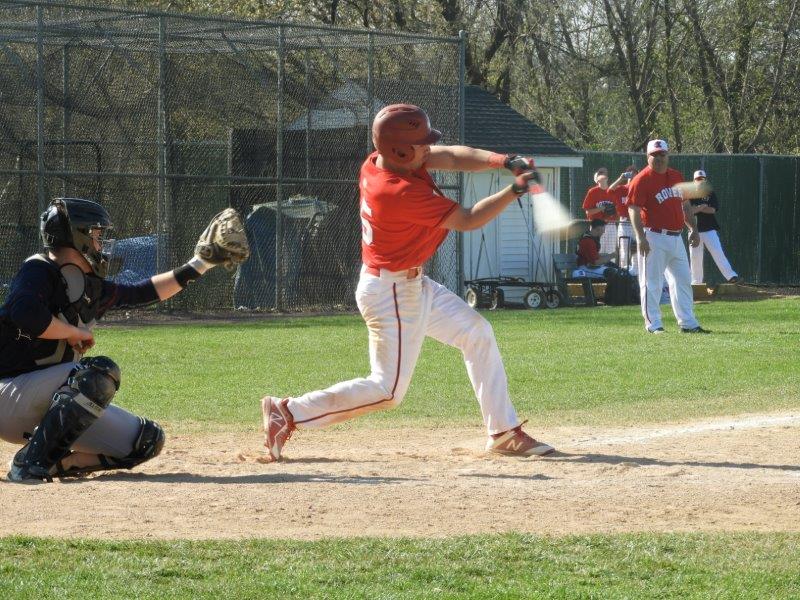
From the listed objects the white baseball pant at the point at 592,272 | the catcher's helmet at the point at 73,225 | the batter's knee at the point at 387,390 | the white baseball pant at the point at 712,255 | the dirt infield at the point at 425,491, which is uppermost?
the catcher's helmet at the point at 73,225

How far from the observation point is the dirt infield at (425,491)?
536cm

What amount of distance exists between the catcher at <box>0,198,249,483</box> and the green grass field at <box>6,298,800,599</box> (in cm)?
143

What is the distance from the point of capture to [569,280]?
21.1 m

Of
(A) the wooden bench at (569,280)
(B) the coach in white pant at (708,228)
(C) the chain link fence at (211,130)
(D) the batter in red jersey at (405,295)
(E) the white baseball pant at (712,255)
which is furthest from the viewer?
(A) the wooden bench at (569,280)

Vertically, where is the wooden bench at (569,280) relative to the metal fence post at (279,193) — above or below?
below

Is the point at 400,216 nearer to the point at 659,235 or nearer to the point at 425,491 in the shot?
the point at 425,491

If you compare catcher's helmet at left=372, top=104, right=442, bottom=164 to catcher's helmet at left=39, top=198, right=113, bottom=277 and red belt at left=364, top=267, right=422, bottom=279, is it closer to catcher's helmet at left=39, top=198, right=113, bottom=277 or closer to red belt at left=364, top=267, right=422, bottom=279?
red belt at left=364, top=267, right=422, bottom=279

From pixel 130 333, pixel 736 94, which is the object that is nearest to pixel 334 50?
pixel 130 333

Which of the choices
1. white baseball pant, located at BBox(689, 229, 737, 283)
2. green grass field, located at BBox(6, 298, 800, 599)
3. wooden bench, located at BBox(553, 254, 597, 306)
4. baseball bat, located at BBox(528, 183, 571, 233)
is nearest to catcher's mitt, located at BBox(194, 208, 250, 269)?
green grass field, located at BBox(6, 298, 800, 599)

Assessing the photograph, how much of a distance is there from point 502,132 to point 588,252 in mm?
4141

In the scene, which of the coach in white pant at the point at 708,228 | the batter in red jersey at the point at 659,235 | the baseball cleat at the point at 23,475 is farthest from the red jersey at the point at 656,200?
the baseball cleat at the point at 23,475

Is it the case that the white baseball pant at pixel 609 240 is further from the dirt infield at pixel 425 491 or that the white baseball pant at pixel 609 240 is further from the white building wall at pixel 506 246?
the dirt infield at pixel 425 491

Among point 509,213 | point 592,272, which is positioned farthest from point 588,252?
point 509,213

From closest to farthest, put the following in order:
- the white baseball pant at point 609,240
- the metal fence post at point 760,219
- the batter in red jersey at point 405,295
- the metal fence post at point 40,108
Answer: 1. the batter in red jersey at point 405,295
2. the metal fence post at point 40,108
3. the white baseball pant at point 609,240
4. the metal fence post at point 760,219
